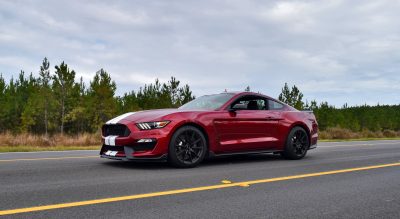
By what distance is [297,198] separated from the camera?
14.7 feet

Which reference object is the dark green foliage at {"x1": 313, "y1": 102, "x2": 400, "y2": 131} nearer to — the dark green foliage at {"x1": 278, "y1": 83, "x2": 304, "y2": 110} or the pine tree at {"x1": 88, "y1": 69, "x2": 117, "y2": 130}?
the dark green foliage at {"x1": 278, "y1": 83, "x2": 304, "y2": 110}

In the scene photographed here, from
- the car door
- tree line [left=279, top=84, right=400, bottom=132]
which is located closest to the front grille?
the car door

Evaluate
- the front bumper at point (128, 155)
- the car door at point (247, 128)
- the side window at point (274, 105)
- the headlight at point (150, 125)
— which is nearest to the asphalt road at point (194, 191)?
the front bumper at point (128, 155)

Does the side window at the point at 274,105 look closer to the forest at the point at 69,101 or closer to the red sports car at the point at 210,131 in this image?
the red sports car at the point at 210,131

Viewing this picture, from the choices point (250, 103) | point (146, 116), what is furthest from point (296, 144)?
point (146, 116)

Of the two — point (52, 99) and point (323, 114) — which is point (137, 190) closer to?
point (52, 99)

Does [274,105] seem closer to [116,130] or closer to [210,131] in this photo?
[210,131]

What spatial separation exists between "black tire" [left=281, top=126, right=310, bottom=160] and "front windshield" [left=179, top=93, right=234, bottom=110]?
174cm

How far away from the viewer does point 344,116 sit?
9206 cm

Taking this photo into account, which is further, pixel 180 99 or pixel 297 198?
pixel 180 99

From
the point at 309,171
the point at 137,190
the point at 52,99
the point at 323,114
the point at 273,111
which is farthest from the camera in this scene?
the point at 323,114

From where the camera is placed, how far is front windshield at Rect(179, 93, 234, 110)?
747 centimetres

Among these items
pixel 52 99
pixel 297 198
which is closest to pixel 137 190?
pixel 297 198

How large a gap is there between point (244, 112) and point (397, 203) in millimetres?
3665
